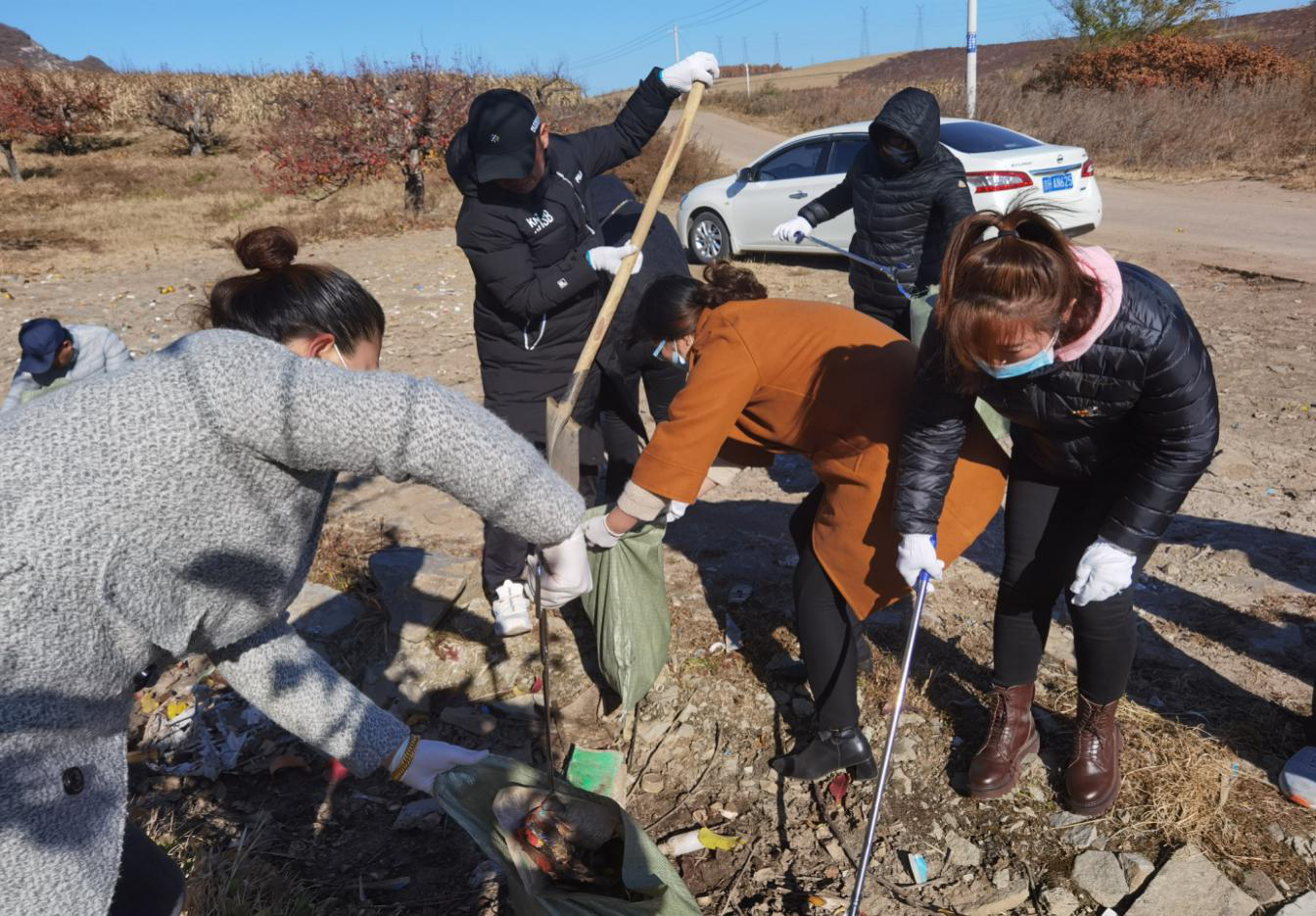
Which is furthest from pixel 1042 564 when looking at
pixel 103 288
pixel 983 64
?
pixel 983 64

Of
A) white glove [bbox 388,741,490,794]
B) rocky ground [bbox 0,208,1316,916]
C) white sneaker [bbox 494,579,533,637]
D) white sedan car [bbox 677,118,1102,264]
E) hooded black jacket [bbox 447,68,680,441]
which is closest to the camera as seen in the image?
white glove [bbox 388,741,490,794]

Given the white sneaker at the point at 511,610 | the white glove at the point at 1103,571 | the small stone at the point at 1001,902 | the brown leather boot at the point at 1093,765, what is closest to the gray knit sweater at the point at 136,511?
the white glove at the point at 1103,571

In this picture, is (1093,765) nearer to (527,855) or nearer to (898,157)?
(527,855)

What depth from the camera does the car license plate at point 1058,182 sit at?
326 inches

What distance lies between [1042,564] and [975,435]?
1.22 ft

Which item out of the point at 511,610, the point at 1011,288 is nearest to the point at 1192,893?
the point at 1011,288

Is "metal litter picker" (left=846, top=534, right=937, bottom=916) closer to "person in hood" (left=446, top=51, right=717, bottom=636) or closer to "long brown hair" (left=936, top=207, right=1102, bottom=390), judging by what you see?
"long brown hair" (left=936, top=207, right=1102, bottom=390)

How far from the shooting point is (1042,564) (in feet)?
7.68

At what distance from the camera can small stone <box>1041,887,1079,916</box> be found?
221 cm

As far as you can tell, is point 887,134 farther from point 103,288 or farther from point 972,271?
point 103,288

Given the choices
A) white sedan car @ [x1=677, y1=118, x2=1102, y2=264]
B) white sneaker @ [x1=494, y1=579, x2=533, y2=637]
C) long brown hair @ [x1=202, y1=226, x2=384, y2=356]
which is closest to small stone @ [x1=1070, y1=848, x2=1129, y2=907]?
white sneaker @ [x1=494, y1=579, x2=533, y2=637]

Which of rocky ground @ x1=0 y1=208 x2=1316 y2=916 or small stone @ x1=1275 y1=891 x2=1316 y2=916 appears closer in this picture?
small stone @ x1=1275 y1=891 x2=1316 y2=916

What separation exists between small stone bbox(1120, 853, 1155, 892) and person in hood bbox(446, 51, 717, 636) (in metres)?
1.92

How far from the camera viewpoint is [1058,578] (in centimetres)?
233
